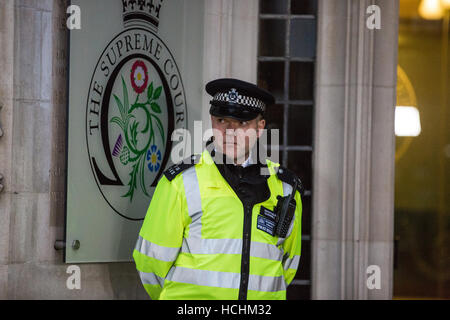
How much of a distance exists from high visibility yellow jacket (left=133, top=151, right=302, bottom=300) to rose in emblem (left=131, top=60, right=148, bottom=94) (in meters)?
1.46

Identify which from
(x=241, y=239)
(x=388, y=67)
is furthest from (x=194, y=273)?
(x=388, y=67)

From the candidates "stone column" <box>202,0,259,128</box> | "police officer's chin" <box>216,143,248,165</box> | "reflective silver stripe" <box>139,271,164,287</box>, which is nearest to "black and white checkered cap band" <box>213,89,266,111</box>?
"police officer's chin" <box>216,143,248,165</box>

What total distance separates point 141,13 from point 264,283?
8.21 ft

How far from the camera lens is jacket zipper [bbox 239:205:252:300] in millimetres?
4668

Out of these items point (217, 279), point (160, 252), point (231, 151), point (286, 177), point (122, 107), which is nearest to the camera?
point (217, 279)

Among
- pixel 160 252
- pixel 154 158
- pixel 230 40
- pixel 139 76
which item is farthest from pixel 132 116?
pixel 160 252

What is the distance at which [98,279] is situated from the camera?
19.5ft

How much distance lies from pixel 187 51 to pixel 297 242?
2.13 m

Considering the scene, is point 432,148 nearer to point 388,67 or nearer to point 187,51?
point 388,67

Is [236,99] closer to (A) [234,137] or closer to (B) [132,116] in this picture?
(A) [234,137]

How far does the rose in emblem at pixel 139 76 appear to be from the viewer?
6.09 metres

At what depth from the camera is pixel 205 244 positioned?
470 centimetres

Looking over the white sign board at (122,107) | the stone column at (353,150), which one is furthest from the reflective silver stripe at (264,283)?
the stone column at (353,150)
